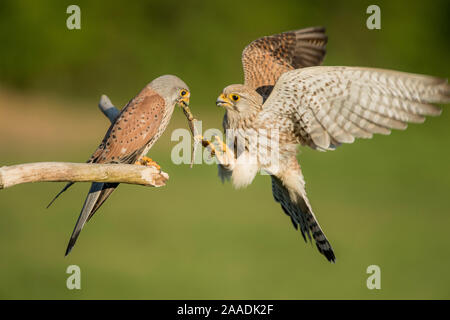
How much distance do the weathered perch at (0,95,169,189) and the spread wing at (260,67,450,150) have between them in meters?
0.87

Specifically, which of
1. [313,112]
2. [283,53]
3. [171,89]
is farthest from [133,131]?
[283,53]

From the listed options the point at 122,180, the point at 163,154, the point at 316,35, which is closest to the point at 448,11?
the point at 163,154

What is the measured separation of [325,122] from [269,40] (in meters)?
1.51

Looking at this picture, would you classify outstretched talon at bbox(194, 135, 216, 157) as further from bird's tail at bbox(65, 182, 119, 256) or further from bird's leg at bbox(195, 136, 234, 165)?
bird's tail at bbox(65, 182, 119, 256)

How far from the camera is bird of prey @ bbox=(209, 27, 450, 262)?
3086mm

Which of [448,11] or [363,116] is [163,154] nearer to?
[448,11]

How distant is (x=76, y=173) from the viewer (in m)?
2.76

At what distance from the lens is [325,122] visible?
336 centimetres

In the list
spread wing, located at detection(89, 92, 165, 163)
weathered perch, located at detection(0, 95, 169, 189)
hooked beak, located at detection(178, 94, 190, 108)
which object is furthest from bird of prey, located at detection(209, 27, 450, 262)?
weathered perch, located at detection(0, 95, 169, 189)

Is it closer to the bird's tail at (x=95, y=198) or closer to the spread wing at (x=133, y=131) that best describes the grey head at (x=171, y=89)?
the spread wing at (x=133, y=131)

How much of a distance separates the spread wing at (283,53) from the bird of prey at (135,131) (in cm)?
94

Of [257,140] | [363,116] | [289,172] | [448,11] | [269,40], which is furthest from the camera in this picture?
[448,11]

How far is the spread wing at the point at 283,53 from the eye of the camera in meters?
4.40

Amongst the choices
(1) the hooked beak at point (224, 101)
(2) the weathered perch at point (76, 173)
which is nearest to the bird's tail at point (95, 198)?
(2) the weathered perch at point (76, 173)
